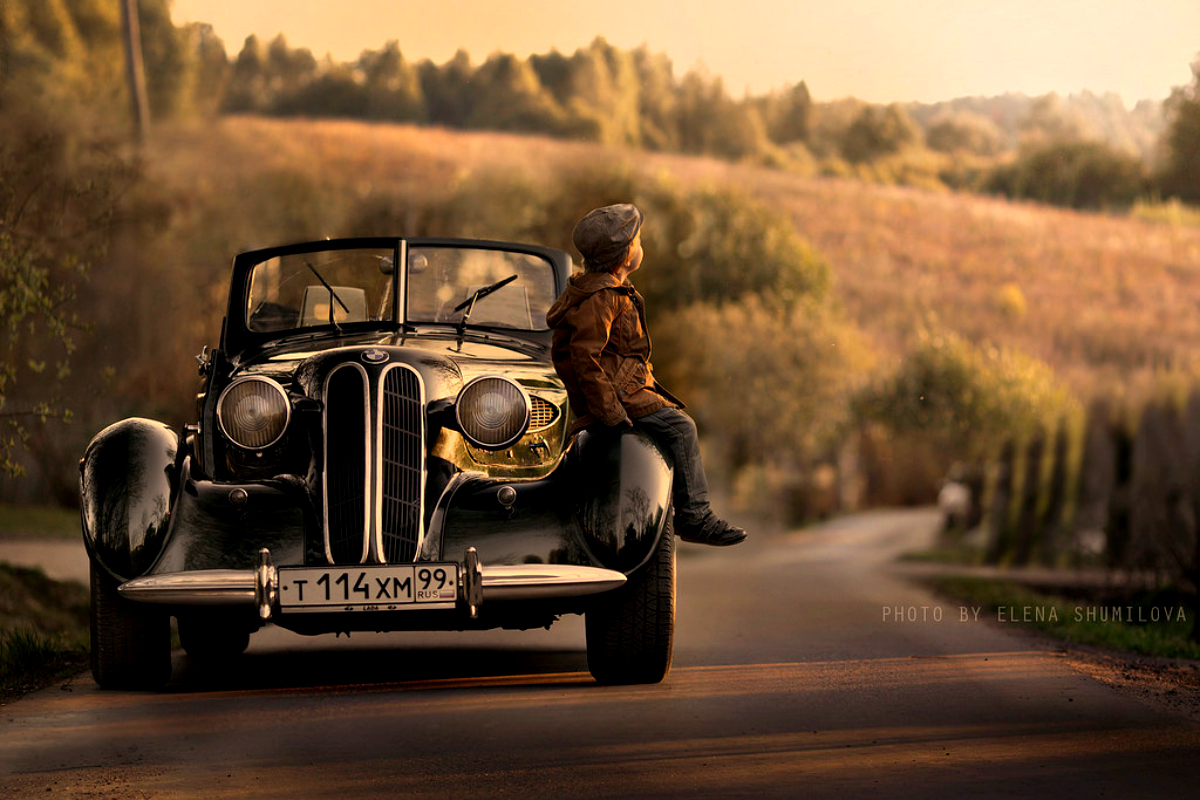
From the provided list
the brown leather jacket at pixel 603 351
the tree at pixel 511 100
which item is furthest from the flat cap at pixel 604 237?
the tree at pixel 511 100

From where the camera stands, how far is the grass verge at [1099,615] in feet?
34.2

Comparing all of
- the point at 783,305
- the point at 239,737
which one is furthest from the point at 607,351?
the point at 783,305

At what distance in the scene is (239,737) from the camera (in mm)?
6031

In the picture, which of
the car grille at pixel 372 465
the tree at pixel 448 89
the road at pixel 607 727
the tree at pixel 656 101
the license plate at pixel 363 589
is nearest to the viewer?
the road at pixel 607 727

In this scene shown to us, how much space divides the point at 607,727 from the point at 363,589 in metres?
1.17

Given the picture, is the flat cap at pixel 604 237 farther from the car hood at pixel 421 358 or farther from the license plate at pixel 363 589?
the license plate at pixel 363 589

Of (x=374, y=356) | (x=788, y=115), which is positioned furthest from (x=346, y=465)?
(x=788, y=115)

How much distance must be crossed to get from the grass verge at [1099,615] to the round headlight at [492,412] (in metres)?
4.68

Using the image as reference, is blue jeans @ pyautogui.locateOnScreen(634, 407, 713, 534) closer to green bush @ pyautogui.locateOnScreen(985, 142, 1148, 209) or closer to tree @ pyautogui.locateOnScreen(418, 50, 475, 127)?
green bush @ pyautogui.locateOnScreen(985, 142, 1148, 209)

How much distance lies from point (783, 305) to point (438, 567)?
1544 inches

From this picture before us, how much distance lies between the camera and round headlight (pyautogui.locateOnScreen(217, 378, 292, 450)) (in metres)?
7.14

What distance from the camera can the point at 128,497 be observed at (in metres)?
7.04

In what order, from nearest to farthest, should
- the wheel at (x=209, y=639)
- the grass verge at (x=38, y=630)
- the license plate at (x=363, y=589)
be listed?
the license plate at (x=363, y=589), the grass verge at (x=38, y=630), the wheel at (x=209, y=639)

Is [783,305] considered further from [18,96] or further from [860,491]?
[18,96]
